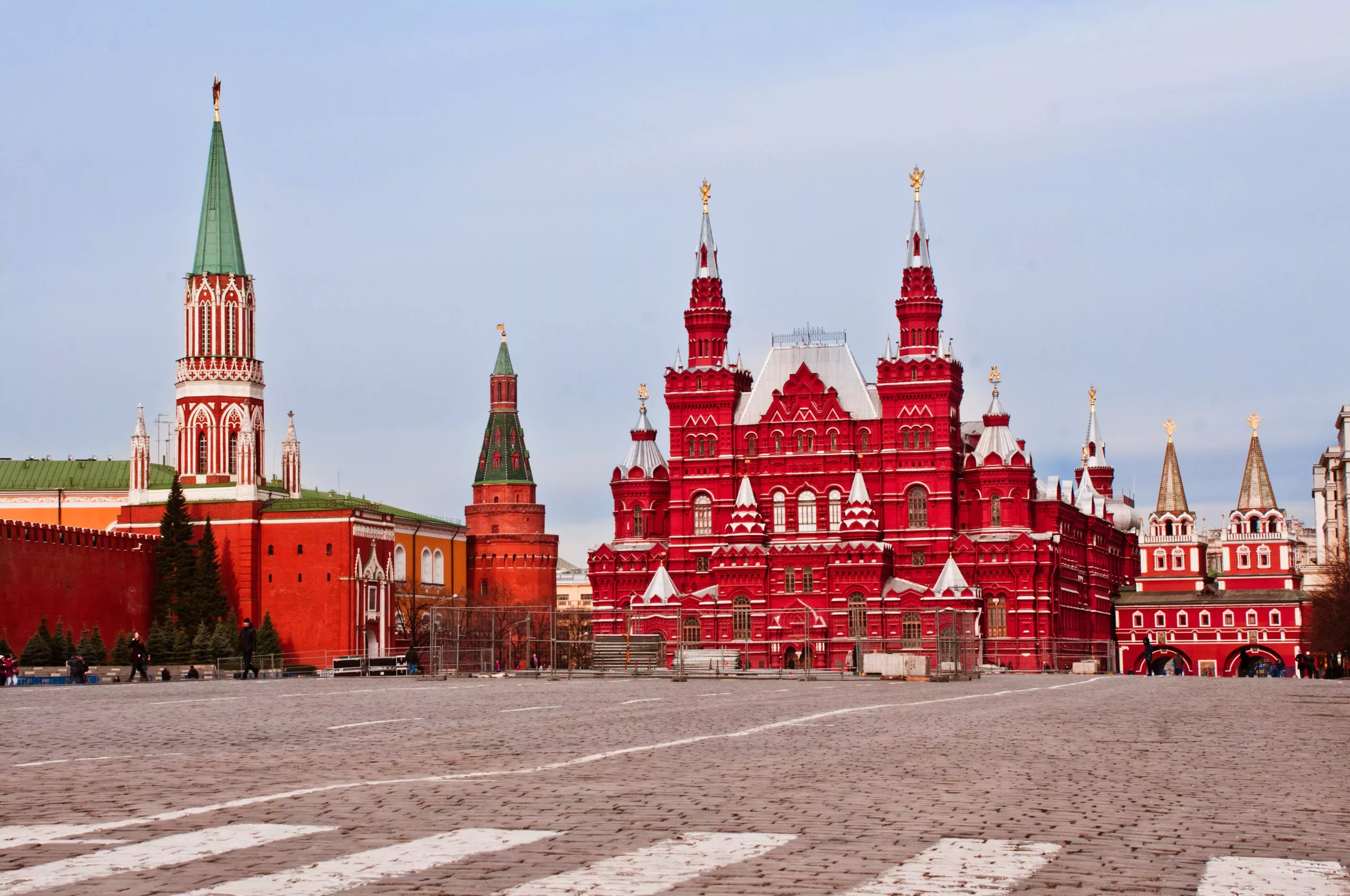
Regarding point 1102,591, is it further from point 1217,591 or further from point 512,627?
point 512,627

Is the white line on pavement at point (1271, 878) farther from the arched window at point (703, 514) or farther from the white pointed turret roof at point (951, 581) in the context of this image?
the arched window at point (703, 514)

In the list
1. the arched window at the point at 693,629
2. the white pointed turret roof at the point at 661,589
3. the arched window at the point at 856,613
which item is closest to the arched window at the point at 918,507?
the arched window at the point at 856,613

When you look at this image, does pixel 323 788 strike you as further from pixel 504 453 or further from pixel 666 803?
pixel 504 453

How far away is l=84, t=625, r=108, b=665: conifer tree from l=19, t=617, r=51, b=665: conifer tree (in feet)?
5.17

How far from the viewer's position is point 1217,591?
140 metres

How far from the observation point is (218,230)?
378 ft

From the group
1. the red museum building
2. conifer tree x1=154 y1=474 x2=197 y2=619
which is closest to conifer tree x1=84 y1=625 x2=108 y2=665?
conifer tree x1=154 y1=474 x2=197 y2=619

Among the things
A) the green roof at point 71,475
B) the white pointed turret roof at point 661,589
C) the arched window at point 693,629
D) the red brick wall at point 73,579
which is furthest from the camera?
the green roof at point 71,475

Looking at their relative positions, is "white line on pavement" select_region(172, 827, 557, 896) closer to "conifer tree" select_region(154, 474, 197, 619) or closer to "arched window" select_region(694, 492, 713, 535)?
"arched window" select_region(694, 492, 713, 535)

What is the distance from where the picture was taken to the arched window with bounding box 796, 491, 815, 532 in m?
101

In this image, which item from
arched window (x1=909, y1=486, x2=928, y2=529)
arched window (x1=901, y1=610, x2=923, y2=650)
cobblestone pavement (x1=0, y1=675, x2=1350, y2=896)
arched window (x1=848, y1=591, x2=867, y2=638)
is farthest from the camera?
arched window (x1=909, y1=486, x2=928, y2=529)

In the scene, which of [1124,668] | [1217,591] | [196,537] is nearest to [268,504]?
[196,537]

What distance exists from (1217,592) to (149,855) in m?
136

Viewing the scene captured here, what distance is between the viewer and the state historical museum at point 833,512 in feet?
317
